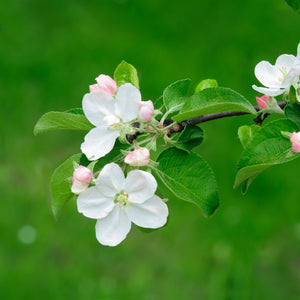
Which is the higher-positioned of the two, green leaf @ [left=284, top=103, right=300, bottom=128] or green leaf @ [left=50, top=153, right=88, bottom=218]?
green leaf @ [left=284, top=103, right=300, bottom=128]

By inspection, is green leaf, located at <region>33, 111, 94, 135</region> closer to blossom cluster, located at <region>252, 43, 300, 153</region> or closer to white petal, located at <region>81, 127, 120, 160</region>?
white petal, located at <region>81, 127, 120, 160</region>

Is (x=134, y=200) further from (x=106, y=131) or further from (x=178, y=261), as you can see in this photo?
(x=178, y=261)

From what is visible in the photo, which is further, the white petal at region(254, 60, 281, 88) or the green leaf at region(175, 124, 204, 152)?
the white petal at region(254, 60, 281, 88)

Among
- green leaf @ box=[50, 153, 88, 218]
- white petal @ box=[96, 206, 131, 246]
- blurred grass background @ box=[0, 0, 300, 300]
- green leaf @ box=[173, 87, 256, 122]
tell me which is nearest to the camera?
green leaf @ box=[173, 87, 256, 122]

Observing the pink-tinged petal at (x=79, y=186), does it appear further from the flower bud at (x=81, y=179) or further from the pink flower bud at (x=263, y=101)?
the pink flower bud at (x=263, y=101)

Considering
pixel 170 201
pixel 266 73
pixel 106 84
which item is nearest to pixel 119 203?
pixel 106 84

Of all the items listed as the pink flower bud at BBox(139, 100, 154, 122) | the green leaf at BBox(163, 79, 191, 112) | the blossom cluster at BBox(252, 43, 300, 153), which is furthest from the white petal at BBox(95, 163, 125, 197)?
the blossom cluster at BBox(252, 43, 300, 153)

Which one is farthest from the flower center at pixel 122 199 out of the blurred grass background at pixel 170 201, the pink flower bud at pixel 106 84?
the blurred grass background at pixel 170 201
